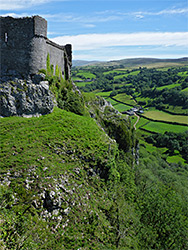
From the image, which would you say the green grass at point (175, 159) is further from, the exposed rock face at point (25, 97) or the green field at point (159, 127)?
the exposed rock face at point (25, 97)

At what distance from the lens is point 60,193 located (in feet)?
54.9

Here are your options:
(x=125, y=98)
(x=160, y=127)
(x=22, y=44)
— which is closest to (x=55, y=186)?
(x=22, y=44)

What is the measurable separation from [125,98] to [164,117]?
48.8m

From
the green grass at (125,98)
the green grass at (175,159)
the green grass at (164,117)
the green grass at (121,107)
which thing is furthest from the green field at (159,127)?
the green grass at (125,98)

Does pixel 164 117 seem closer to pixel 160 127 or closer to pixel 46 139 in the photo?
pixel 160 127

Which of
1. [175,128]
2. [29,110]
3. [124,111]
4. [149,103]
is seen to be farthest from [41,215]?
[149,103]

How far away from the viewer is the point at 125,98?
16812 cm

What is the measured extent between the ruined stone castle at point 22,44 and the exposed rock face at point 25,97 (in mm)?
1874

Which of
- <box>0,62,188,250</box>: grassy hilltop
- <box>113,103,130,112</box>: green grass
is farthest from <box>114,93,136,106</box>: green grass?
<box>0,62,188,250</box>: grassy hilltop

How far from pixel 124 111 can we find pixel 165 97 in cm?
4905

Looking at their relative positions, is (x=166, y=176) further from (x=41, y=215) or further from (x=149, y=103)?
(x=149, y=103)

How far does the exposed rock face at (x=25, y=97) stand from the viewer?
76.8 ft

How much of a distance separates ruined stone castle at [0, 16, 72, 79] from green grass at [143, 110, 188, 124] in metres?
112

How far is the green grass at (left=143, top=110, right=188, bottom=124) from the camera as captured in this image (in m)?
121
